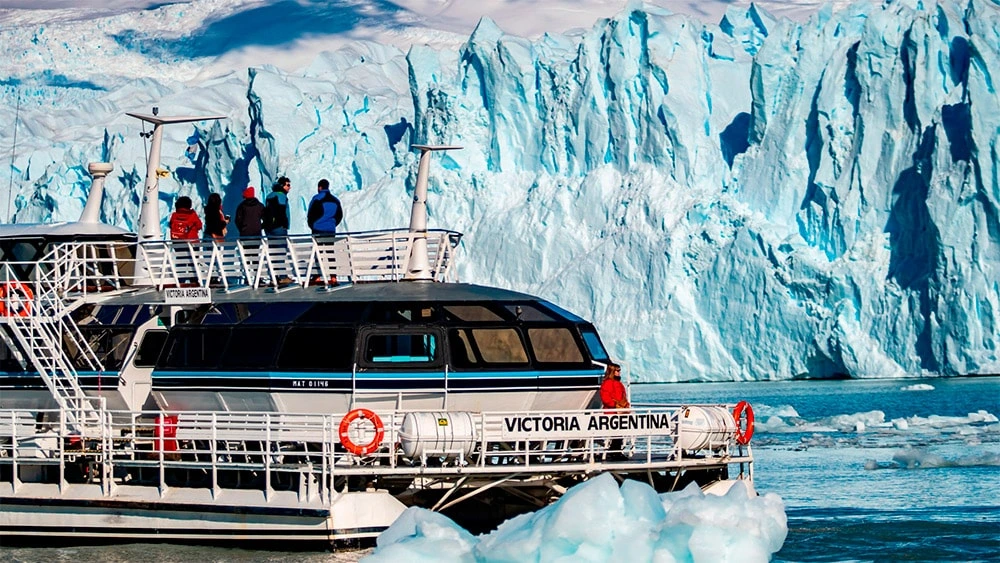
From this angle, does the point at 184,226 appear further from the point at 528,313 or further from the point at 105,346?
the point at 528,313

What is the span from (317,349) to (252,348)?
0.89 meters

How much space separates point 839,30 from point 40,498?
2138 inches

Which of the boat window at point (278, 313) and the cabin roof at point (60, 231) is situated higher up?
the cabin roof at point (60, 231)

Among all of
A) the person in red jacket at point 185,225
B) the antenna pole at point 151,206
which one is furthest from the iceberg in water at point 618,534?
the antenna pole at point 151,206

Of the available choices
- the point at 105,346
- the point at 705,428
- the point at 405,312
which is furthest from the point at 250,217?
the point at 705,428

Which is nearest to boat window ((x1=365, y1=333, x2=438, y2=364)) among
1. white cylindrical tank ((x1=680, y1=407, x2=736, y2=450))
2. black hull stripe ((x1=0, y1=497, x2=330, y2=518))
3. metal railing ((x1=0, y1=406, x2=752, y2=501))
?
metal railing ((x1=0, y1=406, x2=752, y2=501))

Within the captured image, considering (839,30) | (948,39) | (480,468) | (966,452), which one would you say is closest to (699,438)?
(480,468)

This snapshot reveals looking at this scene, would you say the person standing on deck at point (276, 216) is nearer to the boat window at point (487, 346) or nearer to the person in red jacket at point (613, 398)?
the boat window at point (487, 346)

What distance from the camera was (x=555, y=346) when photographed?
1653 centimetres

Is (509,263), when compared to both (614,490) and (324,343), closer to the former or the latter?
(324,343)

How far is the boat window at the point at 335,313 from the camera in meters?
16.3

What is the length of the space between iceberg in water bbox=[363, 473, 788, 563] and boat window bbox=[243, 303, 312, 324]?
5813 mm

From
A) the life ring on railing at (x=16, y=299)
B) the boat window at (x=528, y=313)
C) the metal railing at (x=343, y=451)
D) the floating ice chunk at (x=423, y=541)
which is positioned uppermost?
the life ring on railing at (x=16, y=299)

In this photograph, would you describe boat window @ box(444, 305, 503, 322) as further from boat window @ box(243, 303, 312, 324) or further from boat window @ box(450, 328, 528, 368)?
boat window @ box(243, 303, 312, 324)
